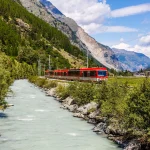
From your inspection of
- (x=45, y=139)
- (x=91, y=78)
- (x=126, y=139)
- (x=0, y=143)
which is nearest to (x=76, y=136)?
(x=45, y=139)

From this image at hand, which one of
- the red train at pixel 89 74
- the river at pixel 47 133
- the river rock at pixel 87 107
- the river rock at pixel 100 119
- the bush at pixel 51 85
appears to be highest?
the red train at pixel 89 74

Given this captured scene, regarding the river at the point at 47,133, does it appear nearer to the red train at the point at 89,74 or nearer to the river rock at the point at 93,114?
the river rock at the point at 93,114

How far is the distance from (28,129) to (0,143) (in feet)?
21.9

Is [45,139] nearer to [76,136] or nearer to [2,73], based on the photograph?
[76,136]

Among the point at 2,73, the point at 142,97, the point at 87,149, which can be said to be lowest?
the point at 87,149

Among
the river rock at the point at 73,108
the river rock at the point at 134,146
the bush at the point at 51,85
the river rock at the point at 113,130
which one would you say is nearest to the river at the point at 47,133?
the river rock at the point at 113,130

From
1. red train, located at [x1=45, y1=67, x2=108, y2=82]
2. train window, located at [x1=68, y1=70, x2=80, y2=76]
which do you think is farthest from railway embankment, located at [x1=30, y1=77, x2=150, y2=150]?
train window, located at [x1=68, y1=70, x2=80, y2=76]

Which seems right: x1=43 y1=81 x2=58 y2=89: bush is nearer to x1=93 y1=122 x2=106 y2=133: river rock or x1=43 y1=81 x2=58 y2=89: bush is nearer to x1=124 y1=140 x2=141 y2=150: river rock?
x1=93 y1=122 x2=106 y2=133: river rock

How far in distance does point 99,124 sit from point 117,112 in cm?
286

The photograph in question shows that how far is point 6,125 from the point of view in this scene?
36.8 metres

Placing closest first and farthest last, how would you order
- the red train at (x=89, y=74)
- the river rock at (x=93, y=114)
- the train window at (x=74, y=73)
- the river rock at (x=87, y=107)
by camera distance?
the river rock at (x=93, y=114)
the river rock at (x=87, y=107)
the red train at (x=89, y=74)
the train window at (x=74, y=73)

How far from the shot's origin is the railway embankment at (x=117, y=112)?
2672 cm

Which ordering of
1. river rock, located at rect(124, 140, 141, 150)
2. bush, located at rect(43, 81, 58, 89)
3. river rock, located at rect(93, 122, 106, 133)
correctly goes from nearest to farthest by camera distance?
Answer: river rock, located at rect(124, 140, 141, 150) < river rock, located at rect(93, 122, 106, 133) < bush, located at rect(43, 81, 58, 89)

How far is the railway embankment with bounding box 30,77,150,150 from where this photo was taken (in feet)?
Answer: 87.7
